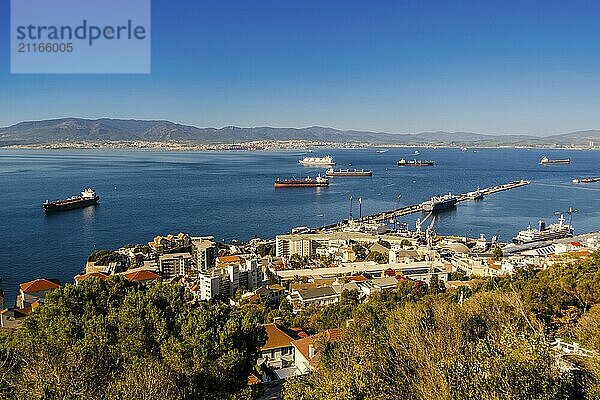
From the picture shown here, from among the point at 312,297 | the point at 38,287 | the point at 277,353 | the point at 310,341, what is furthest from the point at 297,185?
the point at 310,341

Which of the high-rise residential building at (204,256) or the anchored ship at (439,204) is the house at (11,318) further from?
the anchored ship at (439,204)

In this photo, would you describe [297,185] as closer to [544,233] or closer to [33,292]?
[544,233]

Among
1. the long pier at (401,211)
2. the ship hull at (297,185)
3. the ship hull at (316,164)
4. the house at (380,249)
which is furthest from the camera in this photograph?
the ship hull at (316,164)

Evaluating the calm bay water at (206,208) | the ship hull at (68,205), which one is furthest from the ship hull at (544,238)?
the ship hull at (68,205)

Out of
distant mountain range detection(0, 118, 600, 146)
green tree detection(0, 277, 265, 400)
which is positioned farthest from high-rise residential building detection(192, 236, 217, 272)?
distant mountain range detection(0, 118, 600, 146)

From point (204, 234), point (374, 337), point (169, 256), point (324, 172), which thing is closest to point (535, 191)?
point (324, 172)

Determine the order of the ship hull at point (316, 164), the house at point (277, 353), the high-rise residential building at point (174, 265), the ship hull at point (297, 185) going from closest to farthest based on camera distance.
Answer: the house at point (277, 353), the high-rise residential building at point (174, 265), the ship hull at point (297, 185), the ship hull at point (316, 164)

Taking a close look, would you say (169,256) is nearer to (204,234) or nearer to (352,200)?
(204,234)

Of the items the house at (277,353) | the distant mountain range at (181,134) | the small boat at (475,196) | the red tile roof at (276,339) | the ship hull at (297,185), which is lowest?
the house at (277,353)
